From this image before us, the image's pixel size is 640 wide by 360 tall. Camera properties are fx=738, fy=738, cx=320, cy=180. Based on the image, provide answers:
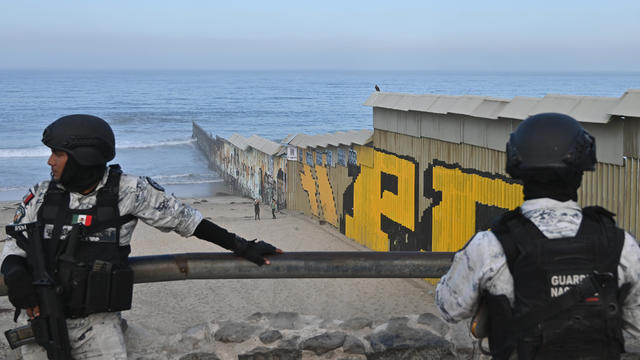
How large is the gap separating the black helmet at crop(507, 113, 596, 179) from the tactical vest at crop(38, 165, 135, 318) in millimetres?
1721

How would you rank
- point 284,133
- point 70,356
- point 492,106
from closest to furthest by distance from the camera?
point 70,356 → point 492,106 → point 284,133

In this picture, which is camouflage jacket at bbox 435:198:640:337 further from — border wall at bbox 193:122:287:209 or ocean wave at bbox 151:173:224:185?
ocean wave at bbox 151:173:224:185

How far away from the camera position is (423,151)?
48.0ft

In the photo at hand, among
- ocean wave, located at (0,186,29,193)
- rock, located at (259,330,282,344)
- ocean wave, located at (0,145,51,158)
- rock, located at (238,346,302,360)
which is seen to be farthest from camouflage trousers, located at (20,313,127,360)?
ocean wave, located at (0,145,51,158)

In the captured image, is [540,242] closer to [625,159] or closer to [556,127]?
[556,127]

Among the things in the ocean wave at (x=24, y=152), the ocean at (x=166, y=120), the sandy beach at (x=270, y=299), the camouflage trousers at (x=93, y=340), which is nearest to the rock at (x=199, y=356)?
the camouflage trousers at (x=93, y=340)

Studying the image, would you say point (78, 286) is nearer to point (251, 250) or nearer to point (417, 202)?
point (251, 250)

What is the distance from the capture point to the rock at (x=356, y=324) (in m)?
4.84

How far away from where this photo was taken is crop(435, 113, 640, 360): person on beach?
7.39ft

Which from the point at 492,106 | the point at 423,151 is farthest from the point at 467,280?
the point at 423,151

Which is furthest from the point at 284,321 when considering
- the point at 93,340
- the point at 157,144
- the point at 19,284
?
the point at 157,144

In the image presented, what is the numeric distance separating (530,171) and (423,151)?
12.4 m

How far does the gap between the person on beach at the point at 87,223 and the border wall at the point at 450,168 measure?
291 inches

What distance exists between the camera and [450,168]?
→ 44.8 ft
